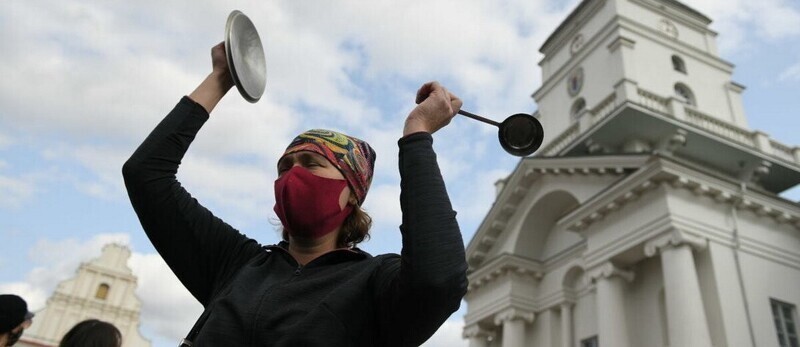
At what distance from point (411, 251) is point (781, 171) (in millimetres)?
22293

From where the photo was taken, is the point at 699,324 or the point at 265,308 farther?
the point at 699,324

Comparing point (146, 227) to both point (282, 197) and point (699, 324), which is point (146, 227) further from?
point (699, 324)

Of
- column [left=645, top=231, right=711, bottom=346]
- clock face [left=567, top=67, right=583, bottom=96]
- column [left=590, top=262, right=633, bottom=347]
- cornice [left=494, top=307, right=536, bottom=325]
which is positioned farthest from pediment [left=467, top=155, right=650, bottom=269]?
clock face [left=567, top=67, right=583, bottom=96]

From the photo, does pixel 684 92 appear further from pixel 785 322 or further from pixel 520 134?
pixel 520 134

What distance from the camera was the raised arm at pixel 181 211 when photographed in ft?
6.84

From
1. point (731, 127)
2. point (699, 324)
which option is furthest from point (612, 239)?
point (731, 127)

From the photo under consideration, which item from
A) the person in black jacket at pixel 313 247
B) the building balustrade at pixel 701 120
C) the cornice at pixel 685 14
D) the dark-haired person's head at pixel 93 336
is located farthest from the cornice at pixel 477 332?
the person in black jacket at pixel 313 247

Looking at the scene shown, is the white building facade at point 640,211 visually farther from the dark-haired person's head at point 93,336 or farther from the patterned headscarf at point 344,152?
the patterned headscarf at point 344,152

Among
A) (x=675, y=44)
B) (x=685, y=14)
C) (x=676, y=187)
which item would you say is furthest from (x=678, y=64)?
(x=676, y=187)

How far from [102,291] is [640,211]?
46.1 m

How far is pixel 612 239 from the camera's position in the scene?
16.3 metres

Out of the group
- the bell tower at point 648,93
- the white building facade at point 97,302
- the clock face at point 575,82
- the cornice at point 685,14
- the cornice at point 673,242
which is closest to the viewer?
the cornice at point 673,242

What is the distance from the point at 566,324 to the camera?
19.3 m

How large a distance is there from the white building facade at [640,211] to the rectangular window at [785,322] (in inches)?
1.2
